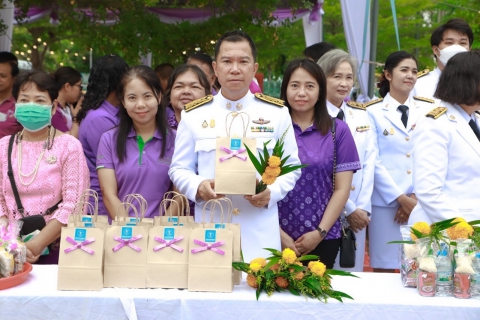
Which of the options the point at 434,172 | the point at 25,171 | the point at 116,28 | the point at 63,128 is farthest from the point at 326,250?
the point at 116,28

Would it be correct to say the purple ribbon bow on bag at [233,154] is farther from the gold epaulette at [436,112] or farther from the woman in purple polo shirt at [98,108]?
the woman in purple polo shirt at [98,108]

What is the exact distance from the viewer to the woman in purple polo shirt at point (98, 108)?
4.26 m

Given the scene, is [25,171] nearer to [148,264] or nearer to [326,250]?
[148,264]

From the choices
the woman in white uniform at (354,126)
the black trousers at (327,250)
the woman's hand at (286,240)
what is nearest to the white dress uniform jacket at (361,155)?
the woman in white uniform at (354,126)

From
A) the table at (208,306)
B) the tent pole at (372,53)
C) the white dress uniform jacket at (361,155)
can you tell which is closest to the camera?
the table at (208,306)

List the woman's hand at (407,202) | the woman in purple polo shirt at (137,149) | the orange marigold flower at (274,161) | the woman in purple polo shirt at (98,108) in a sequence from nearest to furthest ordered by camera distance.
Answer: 1. the orange marigold flower at (274,161)
2. the woman in purple polo shirt at (137,149)
3. the woman in purple polo shirt at (98,108)
4. the woman's hand at (407,202)

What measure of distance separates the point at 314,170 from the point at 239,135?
567mm

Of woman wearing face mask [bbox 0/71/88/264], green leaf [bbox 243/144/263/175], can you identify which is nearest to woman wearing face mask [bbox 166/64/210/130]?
woman wearing face mask [bbox 0/71/88/264]

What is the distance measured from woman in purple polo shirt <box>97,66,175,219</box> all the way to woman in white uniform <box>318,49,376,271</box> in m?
1.18

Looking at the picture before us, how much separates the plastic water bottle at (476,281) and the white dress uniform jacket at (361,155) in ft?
5.27

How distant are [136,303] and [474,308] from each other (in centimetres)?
134

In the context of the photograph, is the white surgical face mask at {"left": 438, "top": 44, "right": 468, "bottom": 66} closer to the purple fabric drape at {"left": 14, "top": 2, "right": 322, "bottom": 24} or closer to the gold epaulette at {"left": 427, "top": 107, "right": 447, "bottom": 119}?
the gold epaulette at {"left": 427, "top": 107, "right": 447, "bottom": 119}

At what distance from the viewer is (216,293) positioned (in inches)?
105

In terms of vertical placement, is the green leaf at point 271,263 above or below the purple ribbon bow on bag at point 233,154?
below
